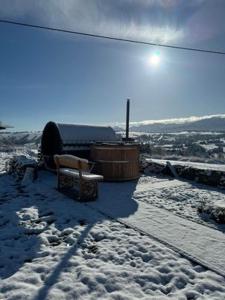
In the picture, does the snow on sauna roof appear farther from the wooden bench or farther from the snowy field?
the snowy field

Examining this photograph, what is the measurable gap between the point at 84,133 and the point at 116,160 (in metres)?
3.25

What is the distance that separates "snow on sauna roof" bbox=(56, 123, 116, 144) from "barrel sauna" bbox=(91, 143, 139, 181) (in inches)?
80.7

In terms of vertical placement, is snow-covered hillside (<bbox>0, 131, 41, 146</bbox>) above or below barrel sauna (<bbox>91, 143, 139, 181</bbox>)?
below

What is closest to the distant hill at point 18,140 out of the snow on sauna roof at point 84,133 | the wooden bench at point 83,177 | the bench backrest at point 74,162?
the snow on sauna roof at point 84,133

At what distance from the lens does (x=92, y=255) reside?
461 cm

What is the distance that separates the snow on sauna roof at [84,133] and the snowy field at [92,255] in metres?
5.14

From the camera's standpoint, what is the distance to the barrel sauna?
11.1 m

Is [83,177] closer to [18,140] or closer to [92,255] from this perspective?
[92,255]

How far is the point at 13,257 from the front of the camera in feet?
14.7

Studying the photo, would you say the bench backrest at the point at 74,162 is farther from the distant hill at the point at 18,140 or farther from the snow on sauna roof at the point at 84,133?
the distant hill at the point at 18,140

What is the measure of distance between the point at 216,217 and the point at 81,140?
819 cm

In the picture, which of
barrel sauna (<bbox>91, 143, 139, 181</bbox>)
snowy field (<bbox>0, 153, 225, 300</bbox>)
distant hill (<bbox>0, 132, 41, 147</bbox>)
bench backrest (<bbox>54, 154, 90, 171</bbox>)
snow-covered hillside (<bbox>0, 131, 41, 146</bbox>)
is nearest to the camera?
snowy field (<bbox>0, 153, 225, 300</bbox>)

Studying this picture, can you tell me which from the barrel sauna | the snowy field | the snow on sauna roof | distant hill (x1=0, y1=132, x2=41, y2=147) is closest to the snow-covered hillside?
distant hill (x1=0, y1=132, x2=41, y2=147)

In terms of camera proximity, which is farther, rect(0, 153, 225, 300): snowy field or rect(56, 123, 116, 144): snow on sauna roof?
rect(56, 123, 116, 144): snow on sauna roof
